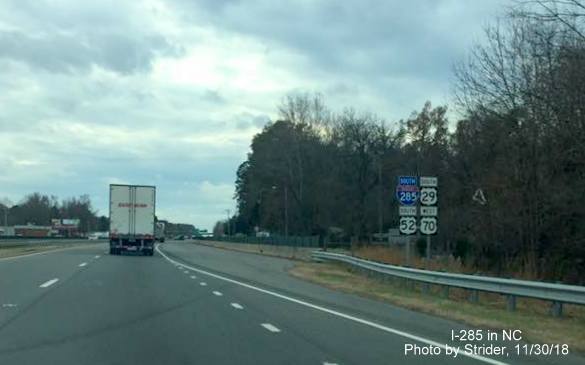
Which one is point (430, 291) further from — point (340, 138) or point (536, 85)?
point (340, 138)

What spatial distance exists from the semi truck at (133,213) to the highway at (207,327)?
28.3 metres

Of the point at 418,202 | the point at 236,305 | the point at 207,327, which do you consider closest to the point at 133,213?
the point at 418,202

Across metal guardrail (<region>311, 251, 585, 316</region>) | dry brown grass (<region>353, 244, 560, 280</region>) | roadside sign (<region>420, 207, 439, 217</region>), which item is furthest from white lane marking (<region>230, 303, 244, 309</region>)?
dry brown grass (<region>353, 244, 560, 280</region>)

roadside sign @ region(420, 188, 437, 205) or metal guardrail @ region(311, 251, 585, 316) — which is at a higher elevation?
roadside sign @ region(420, 188, 437, 205)

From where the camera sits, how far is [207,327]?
14.9 meters

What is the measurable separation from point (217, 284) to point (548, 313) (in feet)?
39.9

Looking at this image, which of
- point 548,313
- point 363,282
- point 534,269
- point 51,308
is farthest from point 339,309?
point 534,269

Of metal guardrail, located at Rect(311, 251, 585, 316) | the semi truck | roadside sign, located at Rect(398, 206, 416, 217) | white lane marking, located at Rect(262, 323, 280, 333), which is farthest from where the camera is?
the semi truck

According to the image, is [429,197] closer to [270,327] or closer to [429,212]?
[429,212]

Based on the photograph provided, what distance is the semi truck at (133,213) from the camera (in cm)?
5350

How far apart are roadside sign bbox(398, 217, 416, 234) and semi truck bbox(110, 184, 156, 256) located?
29345mm

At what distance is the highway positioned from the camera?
37.6 feet

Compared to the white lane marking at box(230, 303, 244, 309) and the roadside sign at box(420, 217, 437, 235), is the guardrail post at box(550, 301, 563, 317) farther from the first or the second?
the roadside sign at box(420, 217, 437, 235)

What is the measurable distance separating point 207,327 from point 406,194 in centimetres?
1321
